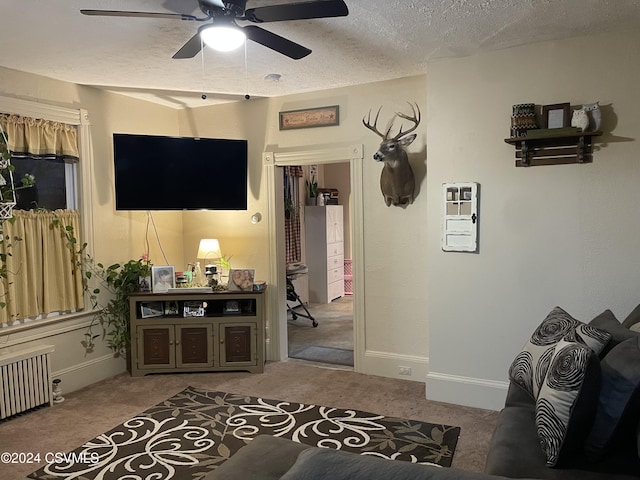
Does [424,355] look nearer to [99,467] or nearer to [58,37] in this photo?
[99,467]

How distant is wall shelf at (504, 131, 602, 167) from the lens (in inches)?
130

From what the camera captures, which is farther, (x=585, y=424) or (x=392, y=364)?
(x=392, y=364)

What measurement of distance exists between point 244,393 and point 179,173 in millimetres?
2041

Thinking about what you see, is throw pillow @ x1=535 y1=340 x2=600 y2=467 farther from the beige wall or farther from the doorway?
the doorway

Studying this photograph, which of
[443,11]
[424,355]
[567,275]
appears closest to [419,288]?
[424,355]

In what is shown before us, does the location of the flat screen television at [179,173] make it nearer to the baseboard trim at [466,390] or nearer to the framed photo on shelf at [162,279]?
the framed photo on shelf at [162,279]

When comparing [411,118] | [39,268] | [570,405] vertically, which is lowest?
[570,405]

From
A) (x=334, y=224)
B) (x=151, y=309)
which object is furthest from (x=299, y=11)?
(x=334, y=224)

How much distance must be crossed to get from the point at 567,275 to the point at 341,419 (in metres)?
1.86

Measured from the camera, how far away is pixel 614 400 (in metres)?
1.84

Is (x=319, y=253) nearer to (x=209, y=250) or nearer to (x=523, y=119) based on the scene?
(x=209, y=250)

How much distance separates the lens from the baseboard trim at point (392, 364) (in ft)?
14.4

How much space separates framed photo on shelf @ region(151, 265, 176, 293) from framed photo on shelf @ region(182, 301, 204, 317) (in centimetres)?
23

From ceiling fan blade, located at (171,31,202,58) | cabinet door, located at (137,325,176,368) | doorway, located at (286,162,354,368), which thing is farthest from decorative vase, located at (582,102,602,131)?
doorway, located at (286,162,354,368)
